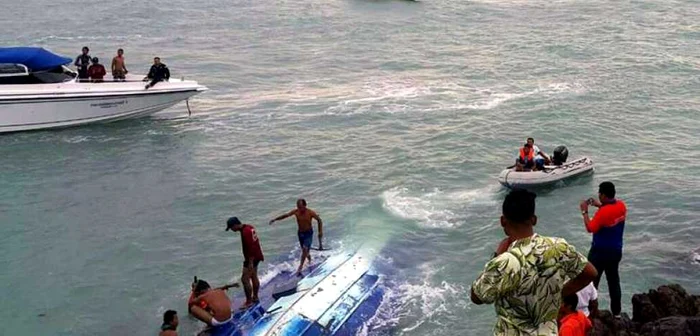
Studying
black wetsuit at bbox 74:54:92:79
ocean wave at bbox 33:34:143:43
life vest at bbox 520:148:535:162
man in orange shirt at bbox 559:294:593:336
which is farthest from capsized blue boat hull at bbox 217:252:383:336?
ocean wave at bbox 33:34:143:43

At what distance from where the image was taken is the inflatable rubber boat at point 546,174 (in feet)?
67.5

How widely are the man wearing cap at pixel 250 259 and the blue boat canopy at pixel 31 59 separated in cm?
1523

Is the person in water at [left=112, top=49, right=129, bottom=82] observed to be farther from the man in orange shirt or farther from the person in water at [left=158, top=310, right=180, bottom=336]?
the man in orange shirt

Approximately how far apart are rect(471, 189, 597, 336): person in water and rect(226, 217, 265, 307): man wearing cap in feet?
26.7

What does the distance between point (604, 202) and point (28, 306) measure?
36.9ft

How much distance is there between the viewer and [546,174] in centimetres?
2073

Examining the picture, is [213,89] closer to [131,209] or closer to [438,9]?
[131,209]

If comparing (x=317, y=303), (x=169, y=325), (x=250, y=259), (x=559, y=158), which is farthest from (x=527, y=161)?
(x=169, y=325)

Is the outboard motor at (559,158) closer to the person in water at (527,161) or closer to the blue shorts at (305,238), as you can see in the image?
the person in water at (527,161)

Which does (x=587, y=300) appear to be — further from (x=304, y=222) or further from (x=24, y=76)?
(x=24, y=76)

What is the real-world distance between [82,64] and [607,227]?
21.2m

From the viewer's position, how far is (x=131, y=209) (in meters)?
20.4

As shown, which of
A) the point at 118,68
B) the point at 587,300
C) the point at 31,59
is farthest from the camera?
the point at 118,68

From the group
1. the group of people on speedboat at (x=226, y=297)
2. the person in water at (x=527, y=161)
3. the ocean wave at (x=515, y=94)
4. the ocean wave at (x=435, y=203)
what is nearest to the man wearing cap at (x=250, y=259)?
the group of people on speedboat at (x=226, y=297)
